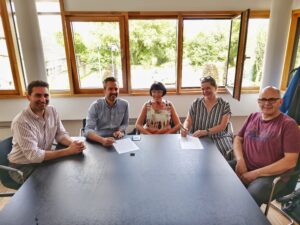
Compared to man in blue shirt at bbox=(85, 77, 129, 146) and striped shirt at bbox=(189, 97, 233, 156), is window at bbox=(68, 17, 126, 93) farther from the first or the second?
striped shirt at bbox=(189, 97, 233, 156)

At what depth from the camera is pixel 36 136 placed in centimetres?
171

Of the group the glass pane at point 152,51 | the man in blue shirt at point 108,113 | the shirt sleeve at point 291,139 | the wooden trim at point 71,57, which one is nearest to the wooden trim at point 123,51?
the glass pane at point 152,51

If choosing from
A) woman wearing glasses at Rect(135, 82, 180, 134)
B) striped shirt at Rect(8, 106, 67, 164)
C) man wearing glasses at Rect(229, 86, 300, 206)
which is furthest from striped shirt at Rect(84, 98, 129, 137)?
man wearing glasses at Rect(229, 86, 300, 206)

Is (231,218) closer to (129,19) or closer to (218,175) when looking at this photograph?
(218,175)

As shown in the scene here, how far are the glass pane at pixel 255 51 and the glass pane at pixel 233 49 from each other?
11.8 inches

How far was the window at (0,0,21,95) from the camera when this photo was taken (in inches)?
114

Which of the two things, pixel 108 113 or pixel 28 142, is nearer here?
pixel 28 142

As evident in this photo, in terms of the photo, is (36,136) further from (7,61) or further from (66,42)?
(7,61)

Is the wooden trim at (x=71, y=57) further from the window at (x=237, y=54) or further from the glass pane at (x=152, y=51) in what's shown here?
the window at (x=237, y=54)

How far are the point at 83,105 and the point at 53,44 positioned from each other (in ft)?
3.15

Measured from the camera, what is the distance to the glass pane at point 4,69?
301cm

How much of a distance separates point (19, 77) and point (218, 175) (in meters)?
3.06

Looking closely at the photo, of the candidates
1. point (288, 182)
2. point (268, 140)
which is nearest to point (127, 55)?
point (268, 140)

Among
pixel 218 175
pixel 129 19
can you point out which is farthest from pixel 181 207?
pixel 129 19
